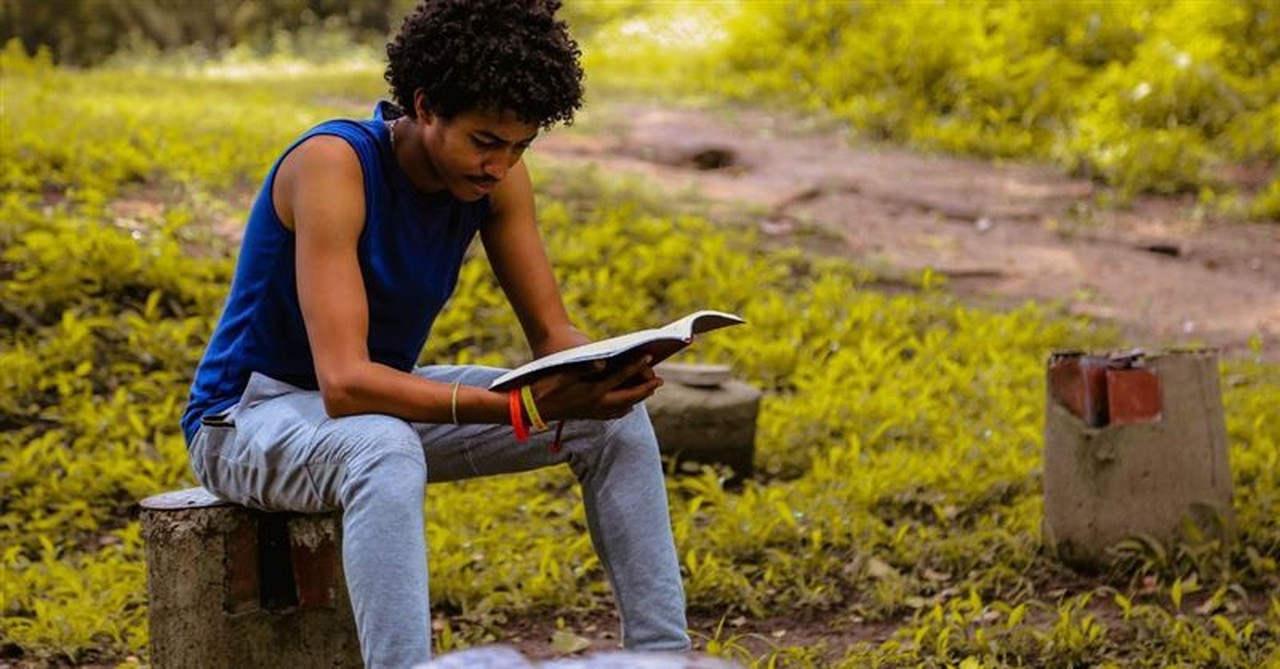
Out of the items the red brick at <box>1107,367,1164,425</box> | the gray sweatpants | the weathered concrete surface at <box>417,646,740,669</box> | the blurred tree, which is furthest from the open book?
the blurred tree

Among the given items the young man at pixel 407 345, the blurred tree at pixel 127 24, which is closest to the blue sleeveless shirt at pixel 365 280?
the young man at pixel 407 345

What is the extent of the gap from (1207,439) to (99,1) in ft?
47.4

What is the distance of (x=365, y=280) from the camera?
334 centimetres

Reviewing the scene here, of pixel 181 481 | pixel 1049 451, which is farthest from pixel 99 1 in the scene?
pixel 1049 451

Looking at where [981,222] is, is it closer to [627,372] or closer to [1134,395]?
[1134,395]

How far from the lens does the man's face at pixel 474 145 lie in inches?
127

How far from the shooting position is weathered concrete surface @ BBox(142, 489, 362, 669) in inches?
135

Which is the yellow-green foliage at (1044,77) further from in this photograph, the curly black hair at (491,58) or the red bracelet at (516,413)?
the red bracelet at (516,413)

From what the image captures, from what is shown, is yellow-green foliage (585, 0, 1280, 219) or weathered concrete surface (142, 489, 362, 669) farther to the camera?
yellow-green foliage (585, 0, 1280, 219)

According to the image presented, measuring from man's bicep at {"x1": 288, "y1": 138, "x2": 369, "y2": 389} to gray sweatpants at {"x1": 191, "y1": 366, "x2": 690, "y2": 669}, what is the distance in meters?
0.14

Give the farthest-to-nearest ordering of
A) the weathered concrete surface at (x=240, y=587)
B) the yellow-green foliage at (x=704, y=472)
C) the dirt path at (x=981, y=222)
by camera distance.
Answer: the dirt path at (x=981, y=222) → the yellow-green foliage at (x=704, y=472) → the weathered concrete surface at (x=240, y=587)

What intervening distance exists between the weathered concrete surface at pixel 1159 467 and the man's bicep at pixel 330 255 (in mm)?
2270

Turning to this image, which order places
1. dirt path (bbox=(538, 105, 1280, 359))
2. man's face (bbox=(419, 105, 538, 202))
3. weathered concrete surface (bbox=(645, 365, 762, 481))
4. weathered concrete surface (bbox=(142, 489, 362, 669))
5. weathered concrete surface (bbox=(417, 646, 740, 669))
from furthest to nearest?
1. dirt path (bbox=(538, 105, 1280, 359))
2. weathered concrete surface (bbox=(645, 365, 762, 481))
3. weathered concrete surface (bbox=(142, 489, 362, 669))
4. man's face (bbox=(419, 105, 538, 202))
5. weathered concrete surface (bbox=(417, 646, 740, 669))

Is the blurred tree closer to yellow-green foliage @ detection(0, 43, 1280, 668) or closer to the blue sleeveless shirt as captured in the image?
yellow-green foliage @ detection(0, 43, 1280, 668)
